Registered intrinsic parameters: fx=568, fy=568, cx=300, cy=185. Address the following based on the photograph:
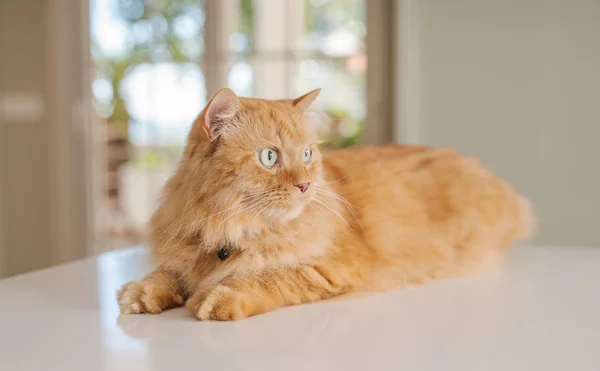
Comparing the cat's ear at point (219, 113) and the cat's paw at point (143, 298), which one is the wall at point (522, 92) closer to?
the cat's ear at point (219, 113)

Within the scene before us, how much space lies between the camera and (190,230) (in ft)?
4.43

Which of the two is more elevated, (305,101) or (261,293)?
(305,101)

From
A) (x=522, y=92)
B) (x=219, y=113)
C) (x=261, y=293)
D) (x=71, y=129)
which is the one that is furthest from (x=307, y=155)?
(x=71, y=129)

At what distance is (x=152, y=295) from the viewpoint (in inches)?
51.5

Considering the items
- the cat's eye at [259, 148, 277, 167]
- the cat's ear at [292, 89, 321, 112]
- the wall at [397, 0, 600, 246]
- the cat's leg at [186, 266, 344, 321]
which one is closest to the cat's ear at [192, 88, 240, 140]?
the cat's eye at [259, 148, 277, 167]

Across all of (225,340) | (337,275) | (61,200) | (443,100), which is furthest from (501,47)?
(61,200)

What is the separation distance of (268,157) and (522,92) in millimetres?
1685

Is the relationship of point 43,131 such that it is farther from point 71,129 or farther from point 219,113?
point 219,113

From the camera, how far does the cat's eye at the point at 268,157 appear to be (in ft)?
4.38

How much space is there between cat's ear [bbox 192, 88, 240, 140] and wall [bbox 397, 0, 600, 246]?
162 centimetres

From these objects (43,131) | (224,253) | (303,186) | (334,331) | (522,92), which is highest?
(522,92)

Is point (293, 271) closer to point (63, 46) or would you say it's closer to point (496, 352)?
point (496, 352)

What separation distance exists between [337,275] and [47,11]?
3.31 metres

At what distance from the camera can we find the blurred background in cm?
254
